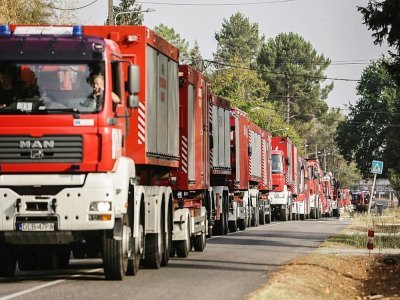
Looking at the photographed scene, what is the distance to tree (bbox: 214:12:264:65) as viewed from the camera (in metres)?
176

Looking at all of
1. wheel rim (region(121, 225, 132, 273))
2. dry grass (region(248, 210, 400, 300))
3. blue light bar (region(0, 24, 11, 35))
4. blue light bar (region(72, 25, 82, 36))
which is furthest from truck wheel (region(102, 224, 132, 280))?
blue light bar (region(0, 24, 11, 35))

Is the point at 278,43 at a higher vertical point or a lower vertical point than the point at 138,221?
higher

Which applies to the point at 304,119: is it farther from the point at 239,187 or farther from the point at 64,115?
the point at 64,115

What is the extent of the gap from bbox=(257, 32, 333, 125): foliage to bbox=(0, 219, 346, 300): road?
13251 centimetres

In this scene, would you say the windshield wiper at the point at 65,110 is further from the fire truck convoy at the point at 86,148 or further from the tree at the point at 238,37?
the tree at the point at 238,37

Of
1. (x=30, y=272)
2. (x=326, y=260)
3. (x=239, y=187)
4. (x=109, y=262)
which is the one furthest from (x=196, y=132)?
(x=239, y=187)

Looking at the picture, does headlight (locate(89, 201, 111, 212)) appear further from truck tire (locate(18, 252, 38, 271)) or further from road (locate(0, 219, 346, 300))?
truck tire (locate(18, 252, 38, 271))

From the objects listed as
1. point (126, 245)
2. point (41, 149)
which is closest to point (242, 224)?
point (126, 245)

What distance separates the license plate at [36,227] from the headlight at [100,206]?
61 centimetres

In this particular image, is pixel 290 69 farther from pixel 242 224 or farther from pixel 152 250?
pixel 152 250

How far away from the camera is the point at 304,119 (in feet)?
556

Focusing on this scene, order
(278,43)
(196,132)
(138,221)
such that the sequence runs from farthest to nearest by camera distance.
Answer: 1. (278,43)
2. (196,132)
3. (138,221)

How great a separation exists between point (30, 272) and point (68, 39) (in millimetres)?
4794

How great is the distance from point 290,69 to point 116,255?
142247mm
